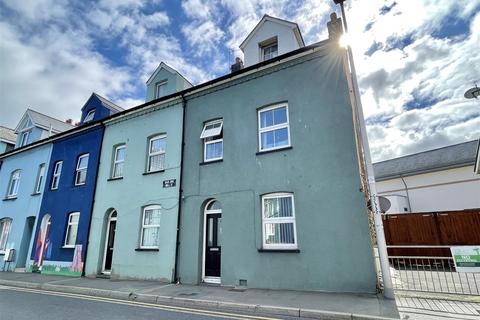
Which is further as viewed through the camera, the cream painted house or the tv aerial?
the cream painted house

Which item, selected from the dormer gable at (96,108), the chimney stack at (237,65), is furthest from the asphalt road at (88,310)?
the chimney stack at (237,65)

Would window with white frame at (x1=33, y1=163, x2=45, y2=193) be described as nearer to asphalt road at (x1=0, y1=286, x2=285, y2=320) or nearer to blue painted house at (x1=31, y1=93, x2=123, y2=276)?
blue painted house at (x1=31, y1=93, x2=123, y2=276)

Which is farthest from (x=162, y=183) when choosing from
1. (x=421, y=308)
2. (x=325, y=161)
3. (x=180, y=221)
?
(x=421, y=308)

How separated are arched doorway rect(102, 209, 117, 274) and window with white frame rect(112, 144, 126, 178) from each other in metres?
1.95

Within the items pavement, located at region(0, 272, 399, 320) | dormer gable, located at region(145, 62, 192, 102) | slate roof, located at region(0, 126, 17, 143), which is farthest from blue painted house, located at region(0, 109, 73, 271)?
dormer gable, located at region(145, 62, 192, 102)

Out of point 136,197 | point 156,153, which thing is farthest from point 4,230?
point 156,153

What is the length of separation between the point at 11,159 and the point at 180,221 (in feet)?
57.1

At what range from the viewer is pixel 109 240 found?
1303 centimetres

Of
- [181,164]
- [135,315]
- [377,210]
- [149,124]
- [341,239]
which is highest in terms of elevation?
[149,124]

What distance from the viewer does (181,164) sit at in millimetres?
11414

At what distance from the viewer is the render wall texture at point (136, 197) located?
429 inches

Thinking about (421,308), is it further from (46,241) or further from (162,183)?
(46,241)

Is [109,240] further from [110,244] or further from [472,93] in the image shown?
[472,93]

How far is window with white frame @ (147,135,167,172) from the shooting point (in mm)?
12453
